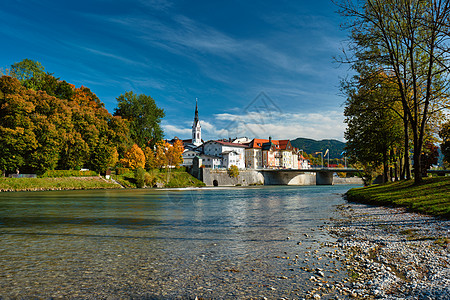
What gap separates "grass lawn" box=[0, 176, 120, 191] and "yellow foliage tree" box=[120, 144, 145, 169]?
35.4ft

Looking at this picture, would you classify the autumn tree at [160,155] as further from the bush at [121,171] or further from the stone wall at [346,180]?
the stone wall at [346,180]

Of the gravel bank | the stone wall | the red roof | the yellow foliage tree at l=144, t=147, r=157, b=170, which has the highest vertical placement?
the red roof

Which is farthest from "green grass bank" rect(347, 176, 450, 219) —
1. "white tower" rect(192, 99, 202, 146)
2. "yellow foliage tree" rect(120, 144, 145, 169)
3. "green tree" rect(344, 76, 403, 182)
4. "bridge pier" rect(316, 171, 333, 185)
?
"white tower" rect(192, 99, 202, 146)

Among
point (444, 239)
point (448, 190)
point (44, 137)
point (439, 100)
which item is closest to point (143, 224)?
point (444, 239)

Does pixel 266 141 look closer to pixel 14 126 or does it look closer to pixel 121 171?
pixel 121 171

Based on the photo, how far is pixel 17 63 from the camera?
62625 millimetres

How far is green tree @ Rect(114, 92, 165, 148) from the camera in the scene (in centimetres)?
8494

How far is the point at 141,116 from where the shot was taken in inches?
3420

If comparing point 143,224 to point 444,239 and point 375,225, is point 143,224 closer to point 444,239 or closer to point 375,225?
point 375,225

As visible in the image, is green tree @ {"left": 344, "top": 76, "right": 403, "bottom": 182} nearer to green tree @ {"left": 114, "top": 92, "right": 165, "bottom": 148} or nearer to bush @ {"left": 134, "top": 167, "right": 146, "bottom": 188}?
bush @ {"left": 134, "top": 167, "right": 146, "bottom": 188}

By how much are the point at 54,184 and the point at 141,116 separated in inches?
1499

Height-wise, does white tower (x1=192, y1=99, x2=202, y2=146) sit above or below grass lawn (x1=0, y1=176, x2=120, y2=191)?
above

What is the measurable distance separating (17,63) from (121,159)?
91.0ft

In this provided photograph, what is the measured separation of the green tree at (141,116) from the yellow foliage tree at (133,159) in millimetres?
8672
